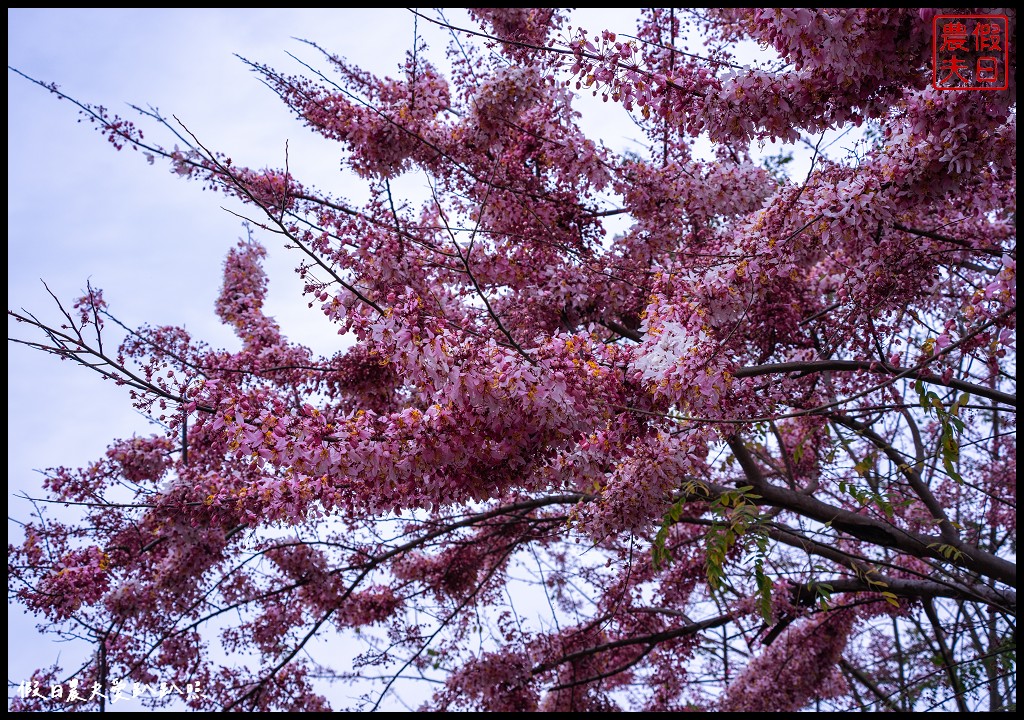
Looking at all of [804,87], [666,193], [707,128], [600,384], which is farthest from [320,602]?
[804,87]

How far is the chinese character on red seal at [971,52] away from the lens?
259 cm

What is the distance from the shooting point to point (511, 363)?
294 centimetres

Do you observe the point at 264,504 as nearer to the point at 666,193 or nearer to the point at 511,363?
the point at 511,363

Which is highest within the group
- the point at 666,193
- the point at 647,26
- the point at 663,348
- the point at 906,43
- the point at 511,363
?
the point at 647,26

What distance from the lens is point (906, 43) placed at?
9.27 feet

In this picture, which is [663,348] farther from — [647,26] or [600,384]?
[647,26]

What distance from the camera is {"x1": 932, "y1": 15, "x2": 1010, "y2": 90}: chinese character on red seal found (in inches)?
102

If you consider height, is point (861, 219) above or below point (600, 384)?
above

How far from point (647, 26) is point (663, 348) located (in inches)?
119

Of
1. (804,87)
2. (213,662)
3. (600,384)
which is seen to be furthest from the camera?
(213,662)

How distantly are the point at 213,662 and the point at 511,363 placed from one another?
13.0 feet

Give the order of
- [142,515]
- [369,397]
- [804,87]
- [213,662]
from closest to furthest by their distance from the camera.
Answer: [804,87] < [369,397] < [142,515] < [213,662]

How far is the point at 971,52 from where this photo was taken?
106 inches

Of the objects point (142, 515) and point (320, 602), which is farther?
point (320, 602)
